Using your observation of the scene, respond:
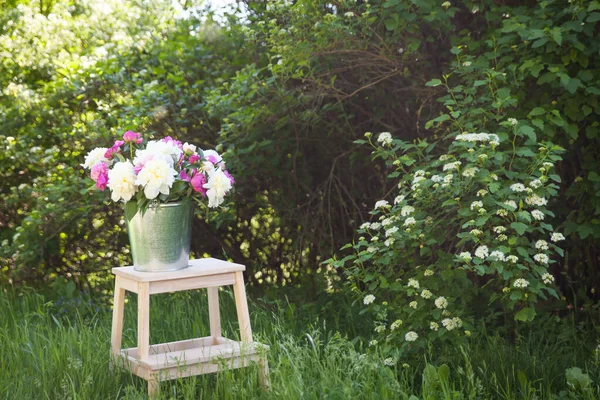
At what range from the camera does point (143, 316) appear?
9.30 ft

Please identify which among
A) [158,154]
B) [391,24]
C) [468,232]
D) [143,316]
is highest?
[391,24]

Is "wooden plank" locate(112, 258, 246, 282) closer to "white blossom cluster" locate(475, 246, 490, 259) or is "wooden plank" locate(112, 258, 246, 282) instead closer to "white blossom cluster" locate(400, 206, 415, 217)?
"white blossom cluster" locate(400, 206, 415, 217)

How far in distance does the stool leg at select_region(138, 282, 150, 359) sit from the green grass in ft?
0.47

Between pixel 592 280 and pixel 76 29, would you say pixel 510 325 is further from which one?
pixel 76 29

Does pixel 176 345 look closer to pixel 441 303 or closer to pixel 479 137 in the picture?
pixel 441 303

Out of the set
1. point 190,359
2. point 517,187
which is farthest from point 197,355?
point 517,187

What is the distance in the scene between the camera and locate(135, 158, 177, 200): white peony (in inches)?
108

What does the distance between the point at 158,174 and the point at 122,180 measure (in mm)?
136

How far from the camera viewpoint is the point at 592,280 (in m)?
3.96

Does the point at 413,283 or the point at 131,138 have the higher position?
the point at 131,138

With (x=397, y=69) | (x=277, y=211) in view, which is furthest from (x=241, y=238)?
(x=397, y=69)

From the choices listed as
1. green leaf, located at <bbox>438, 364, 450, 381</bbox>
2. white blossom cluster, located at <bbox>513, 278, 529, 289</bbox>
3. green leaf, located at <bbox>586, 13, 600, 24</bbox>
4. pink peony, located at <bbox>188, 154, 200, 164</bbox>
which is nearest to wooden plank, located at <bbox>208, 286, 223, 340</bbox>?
pink peony, located at <bbox>188, 154, 200, 164</bbox>

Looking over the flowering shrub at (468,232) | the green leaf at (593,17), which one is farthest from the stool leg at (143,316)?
the green leaf at (593,17)

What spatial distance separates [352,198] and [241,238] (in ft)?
3.13
